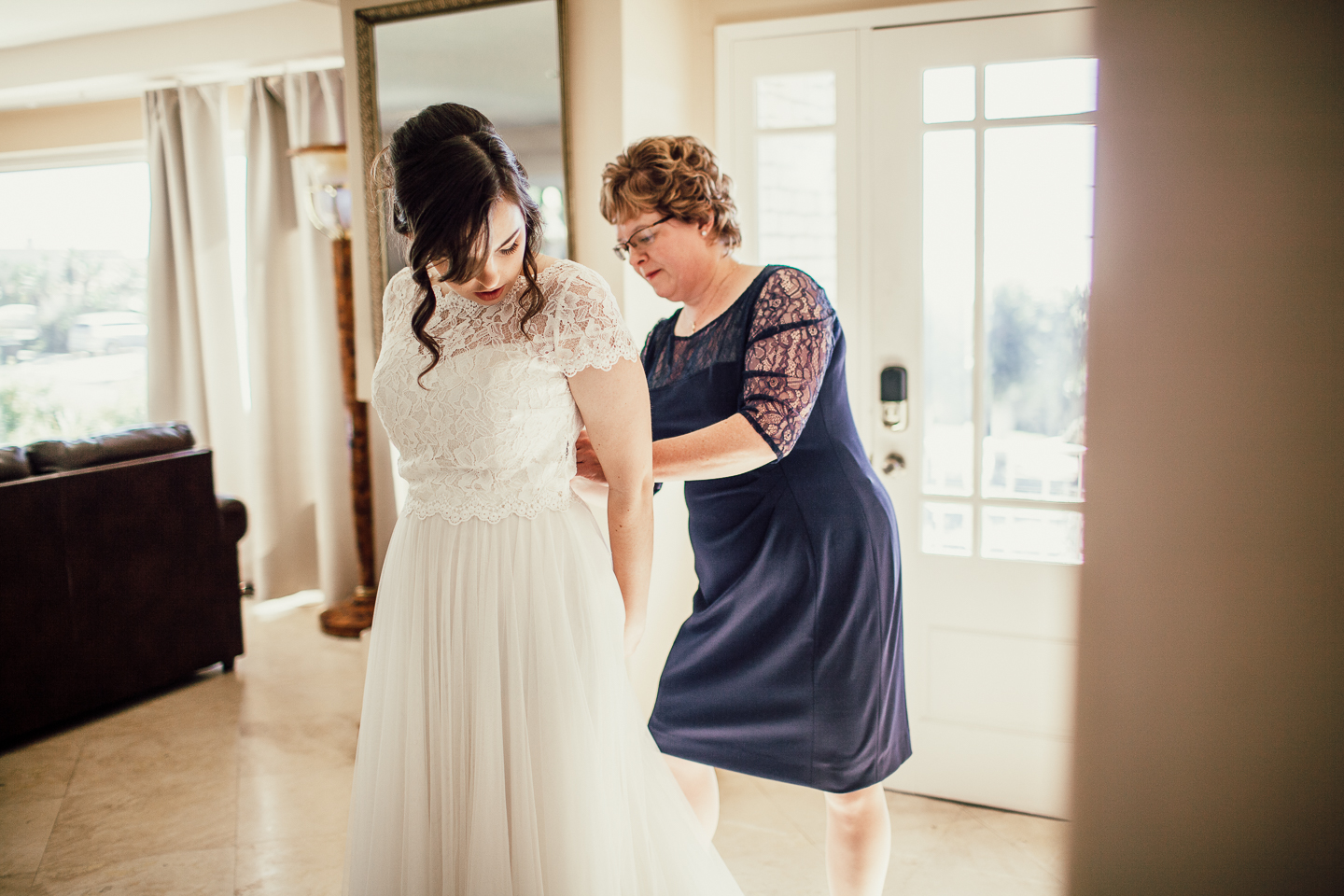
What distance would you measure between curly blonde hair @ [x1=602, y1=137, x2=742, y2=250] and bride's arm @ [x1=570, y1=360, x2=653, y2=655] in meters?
0.44

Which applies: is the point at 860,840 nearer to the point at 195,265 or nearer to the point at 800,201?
the point at 800,201

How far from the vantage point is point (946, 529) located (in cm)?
256

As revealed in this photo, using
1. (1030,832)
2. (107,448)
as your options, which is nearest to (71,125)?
(107,448)

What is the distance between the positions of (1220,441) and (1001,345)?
2171 mm

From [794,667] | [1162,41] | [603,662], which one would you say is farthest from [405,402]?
[1162,41]

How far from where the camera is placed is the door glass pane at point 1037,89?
89.8 inches

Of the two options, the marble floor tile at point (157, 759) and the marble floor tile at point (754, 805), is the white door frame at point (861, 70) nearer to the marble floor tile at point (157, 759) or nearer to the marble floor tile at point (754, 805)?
the marble floor tile at point (754, 805)

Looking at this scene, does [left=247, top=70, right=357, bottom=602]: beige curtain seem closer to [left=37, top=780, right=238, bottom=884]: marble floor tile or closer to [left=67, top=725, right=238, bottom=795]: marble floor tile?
[left=67, top=725, right=238, bottom=795]: marble floor tile

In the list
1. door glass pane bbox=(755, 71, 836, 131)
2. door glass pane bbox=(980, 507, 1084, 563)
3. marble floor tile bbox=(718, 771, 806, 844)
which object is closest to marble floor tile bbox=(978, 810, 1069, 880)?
marble floor tile bbox=(718, 771, 806, 844)

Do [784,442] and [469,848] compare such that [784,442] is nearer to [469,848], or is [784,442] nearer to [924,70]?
[469,848]

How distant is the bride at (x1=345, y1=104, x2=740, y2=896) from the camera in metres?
1.21

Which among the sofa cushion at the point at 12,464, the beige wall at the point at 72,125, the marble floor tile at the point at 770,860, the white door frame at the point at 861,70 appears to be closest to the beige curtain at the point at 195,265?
the beige wall at the point at 72,125

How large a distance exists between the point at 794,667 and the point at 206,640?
2916 mm

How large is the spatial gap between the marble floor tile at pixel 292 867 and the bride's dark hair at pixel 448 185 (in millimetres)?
1743
